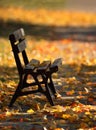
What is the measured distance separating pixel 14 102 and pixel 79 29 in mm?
14996

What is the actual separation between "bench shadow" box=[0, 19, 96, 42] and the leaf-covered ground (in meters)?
2.84

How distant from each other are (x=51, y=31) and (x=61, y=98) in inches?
518

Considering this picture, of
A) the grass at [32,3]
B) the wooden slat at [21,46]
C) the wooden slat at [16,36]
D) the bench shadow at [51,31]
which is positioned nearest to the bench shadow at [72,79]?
the wooden slat at [21,46]

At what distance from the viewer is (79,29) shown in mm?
23703

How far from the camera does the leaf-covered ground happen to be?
7.86 meters

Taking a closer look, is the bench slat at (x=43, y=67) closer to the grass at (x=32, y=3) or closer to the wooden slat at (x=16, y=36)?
the wooden slat at (x=16, y=36)

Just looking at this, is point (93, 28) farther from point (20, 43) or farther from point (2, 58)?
point (20, 43)

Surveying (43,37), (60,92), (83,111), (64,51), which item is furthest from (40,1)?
(83,111)

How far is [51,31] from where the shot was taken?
22500 millimetres

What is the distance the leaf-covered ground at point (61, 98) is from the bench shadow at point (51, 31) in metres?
2.84

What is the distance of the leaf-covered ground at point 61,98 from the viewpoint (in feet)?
25.8

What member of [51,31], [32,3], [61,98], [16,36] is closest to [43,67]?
[16,36]

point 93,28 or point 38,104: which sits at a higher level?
point 38,104

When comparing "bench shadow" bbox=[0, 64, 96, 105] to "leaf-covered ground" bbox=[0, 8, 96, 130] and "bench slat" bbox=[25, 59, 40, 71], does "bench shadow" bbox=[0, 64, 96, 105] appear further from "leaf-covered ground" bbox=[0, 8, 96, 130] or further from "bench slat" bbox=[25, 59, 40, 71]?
"bench slat" bbox=[25, 59, 40, 71]
